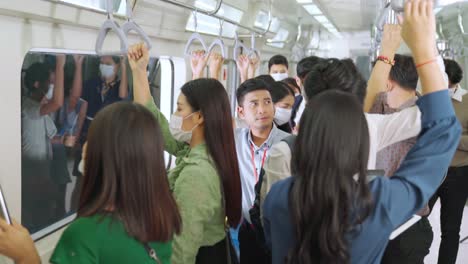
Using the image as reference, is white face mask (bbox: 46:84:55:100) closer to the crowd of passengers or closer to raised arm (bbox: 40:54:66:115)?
raised arm (bbox: 40:54:66:115)

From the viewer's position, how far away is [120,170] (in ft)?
3.61

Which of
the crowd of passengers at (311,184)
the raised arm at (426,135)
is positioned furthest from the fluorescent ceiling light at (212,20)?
the raised arm at (426,135)

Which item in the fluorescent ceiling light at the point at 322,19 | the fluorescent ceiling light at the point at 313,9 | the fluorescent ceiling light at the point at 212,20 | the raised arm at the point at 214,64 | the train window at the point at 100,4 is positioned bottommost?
the raised arm at the point at 214,64

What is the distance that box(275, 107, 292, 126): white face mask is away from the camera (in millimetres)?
2800

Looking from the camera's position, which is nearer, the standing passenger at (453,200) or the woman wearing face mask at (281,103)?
the woman wearing face mask at (281,103)

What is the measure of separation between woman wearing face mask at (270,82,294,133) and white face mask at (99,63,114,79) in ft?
3.22

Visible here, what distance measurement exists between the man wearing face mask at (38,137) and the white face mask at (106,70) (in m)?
0.40

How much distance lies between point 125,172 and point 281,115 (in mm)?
1807

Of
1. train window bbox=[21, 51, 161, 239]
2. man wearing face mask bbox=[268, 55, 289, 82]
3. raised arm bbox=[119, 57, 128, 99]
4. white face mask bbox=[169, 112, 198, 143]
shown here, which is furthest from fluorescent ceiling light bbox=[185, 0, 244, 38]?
white face mask bbox=[169, 112, 198, 143]

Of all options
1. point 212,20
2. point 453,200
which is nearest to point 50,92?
point 212,20

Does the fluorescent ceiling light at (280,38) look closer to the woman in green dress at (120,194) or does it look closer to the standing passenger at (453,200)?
the standing passenger at (453,200)

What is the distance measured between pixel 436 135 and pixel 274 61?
335cm

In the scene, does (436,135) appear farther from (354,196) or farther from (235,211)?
(235,211)

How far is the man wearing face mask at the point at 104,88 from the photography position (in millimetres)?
2186
